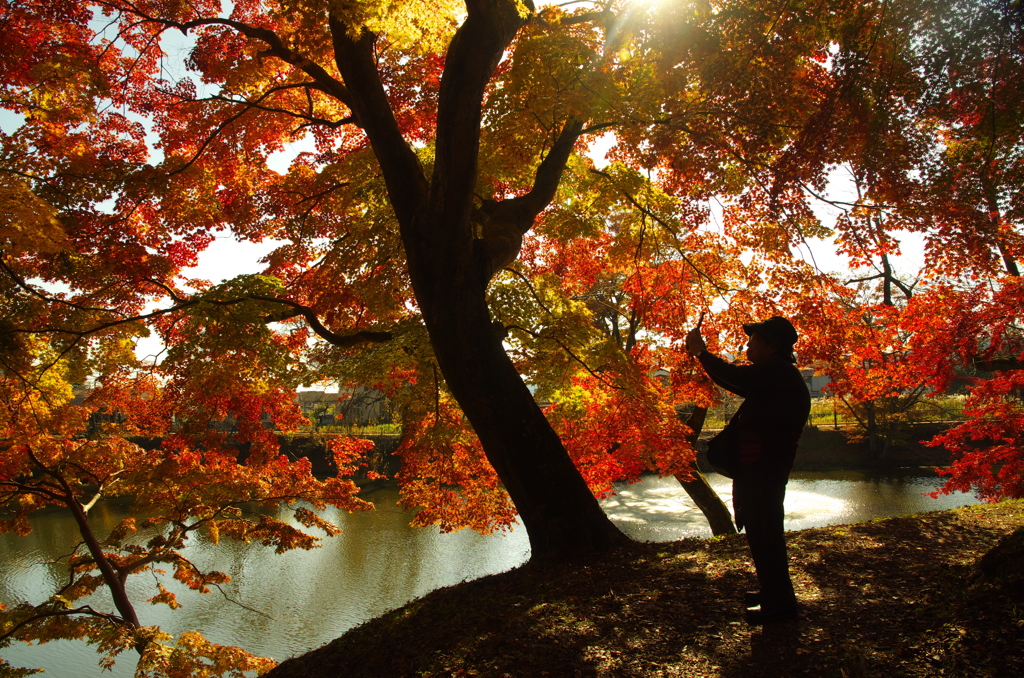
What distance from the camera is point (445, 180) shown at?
158 inches

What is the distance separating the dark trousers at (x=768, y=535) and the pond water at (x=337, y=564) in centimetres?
611

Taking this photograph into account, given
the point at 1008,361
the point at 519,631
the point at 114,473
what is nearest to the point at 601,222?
the point at 1008,361

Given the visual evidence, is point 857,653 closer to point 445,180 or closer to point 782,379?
point 782,379

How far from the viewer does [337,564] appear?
11.7 meters

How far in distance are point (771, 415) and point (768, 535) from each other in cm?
50

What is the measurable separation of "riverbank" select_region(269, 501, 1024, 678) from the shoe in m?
0.04

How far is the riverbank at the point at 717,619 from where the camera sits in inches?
76.2

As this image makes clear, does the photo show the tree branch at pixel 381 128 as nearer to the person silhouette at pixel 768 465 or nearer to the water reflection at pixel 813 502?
the person silhouette at pixel 768 465

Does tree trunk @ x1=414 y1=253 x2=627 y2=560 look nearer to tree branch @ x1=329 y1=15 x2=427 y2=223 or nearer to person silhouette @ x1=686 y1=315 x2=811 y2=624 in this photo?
tree branch @ x1=329 y1=15 x2=427 y2=223

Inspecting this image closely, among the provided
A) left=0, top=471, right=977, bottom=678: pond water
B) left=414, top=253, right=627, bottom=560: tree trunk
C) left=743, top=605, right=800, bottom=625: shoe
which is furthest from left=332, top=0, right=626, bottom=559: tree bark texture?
left=0, top=471, right=977, bottom=678: pond water

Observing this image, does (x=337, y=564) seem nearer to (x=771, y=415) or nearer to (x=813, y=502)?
(x=771, y=415)

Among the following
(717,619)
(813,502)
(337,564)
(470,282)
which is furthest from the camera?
(813,502)

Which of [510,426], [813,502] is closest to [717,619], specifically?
[510,426]

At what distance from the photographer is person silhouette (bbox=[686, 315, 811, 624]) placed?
7.66ft
